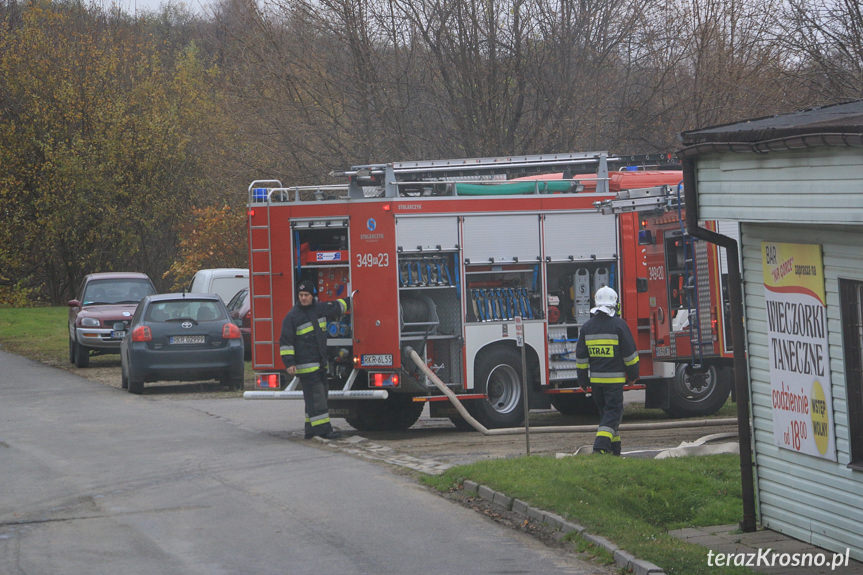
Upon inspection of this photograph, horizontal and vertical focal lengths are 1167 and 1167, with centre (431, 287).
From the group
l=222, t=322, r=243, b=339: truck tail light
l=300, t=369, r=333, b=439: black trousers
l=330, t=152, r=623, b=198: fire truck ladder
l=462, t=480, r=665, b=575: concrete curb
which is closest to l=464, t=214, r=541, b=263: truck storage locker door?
l=330, t=152, r=623, b=198: fire truck ladder

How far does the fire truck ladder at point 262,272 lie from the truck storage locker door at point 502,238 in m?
2.44

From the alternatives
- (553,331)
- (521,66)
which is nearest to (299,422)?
(553,331)

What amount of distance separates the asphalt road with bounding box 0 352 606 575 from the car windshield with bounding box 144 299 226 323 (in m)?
4.13

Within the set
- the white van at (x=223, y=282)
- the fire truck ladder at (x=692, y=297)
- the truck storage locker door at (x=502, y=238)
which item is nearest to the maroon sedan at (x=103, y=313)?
the white van at (x=223, y=282)

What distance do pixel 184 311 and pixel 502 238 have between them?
7.24 metres

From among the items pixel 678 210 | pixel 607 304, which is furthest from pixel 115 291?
pixel 607 304

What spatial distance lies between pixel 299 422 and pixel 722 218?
8.70 meters

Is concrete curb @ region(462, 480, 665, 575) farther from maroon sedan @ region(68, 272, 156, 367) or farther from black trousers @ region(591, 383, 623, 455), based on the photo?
maroon sedan @ region(68, 272, 156, 367)

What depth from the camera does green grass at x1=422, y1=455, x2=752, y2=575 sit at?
28.0 ft

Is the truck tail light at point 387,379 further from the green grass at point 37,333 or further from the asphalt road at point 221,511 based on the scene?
the green grass at point 37,333

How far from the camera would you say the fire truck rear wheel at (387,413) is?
15.2m

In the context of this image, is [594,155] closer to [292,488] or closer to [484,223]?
[484,223]

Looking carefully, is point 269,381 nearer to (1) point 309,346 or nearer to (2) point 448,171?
(1) point 309,346

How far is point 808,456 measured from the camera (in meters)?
8.22
